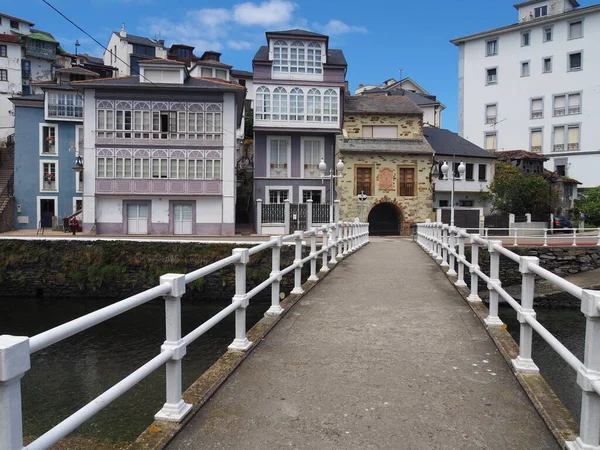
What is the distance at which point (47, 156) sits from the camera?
36.0 metres

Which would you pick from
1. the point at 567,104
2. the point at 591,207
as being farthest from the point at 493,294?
the point at 567,104

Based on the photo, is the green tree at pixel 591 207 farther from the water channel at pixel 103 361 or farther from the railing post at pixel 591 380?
the railing post at pixel 591 380

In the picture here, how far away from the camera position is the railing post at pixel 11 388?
198 cm

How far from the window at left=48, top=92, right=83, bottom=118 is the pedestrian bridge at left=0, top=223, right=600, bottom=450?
114ft

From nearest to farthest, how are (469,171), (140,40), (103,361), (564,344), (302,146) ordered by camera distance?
(103,361) < (564,344) < (302,146) < (469,171) < (140,40)

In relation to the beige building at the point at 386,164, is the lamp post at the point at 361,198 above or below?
below

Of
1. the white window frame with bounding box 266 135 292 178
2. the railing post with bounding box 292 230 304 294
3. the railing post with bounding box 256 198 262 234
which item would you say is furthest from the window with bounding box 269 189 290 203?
the railing post with bounding box 292 230 304 294

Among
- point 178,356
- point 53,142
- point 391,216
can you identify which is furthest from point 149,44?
point 178,356

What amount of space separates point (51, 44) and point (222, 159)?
139ft

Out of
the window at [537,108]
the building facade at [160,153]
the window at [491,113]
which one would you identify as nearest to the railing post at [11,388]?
the building facade at [160,153]

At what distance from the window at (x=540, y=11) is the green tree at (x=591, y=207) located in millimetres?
22274

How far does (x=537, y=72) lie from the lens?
48625 mm

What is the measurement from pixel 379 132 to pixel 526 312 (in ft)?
109

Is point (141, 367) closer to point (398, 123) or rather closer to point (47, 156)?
point (398, 123)
